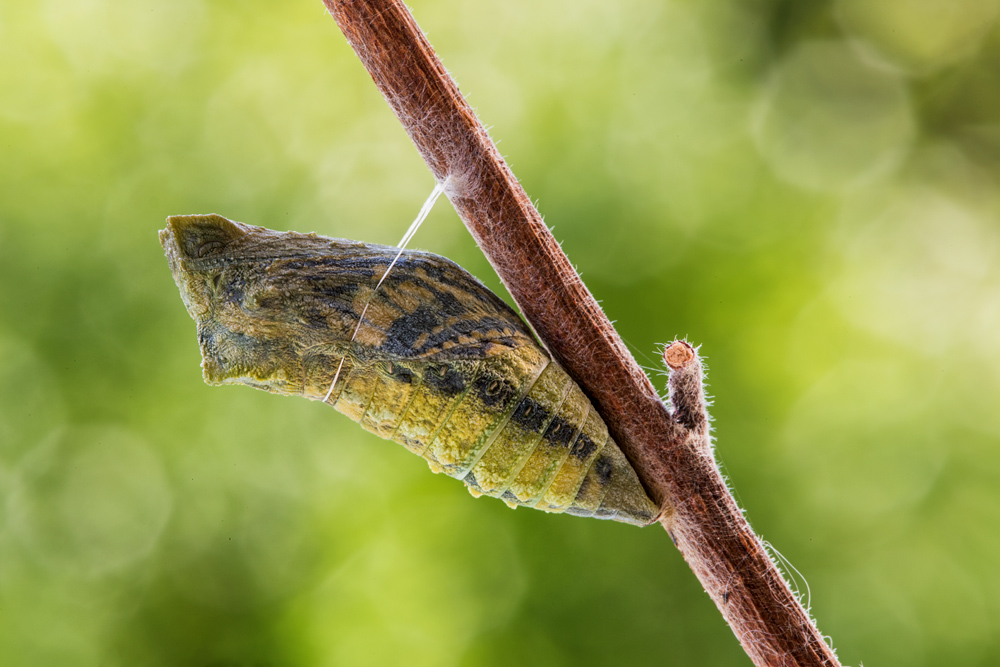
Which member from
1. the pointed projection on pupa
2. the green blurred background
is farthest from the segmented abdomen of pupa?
the green blurred background

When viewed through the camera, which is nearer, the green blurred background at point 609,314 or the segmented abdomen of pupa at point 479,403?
the segmented abdomen of pupa at point 479,403

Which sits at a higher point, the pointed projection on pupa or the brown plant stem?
the brown plant stem

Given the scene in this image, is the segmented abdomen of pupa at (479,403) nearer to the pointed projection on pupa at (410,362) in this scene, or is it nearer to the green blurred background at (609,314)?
the pointed projection on pupa at (410,362)

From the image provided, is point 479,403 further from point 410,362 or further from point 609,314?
point 609,314

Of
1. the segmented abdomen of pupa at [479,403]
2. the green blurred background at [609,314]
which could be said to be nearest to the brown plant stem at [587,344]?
the segmented abdomen of pupa at [479,403]

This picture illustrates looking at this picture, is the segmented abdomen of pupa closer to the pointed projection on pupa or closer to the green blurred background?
the pointed projection on pupa

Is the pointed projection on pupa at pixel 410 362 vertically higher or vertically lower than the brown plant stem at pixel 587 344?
lower

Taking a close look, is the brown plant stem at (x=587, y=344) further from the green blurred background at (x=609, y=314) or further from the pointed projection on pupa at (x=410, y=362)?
the green blurred background at (x=609, y=314)
